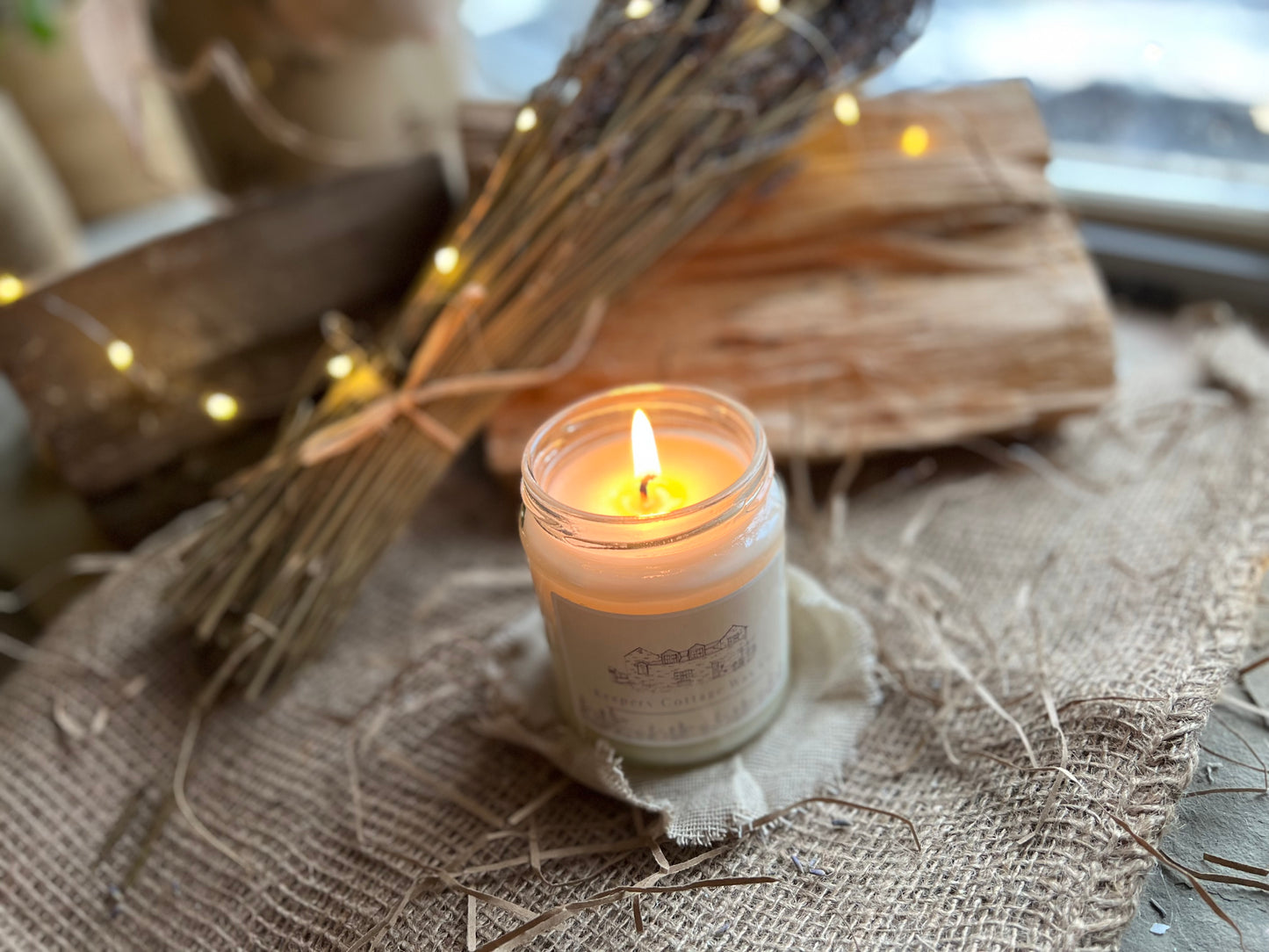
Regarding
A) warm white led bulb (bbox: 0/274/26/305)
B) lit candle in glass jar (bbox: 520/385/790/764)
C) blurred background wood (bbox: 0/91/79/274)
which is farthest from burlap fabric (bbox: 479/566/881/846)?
blurred background wood (bbox: 0/91/79/274)

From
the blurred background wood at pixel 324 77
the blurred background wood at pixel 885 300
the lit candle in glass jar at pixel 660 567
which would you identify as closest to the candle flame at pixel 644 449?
the lit candle in glass jar at pixel 660 567

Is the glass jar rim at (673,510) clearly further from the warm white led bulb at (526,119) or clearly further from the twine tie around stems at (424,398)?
the warm white led bulb at (526,119)

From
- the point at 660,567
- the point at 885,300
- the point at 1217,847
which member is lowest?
the point at 1217,847

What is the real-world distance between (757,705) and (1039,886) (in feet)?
0.59

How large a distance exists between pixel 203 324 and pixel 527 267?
0.36 metres

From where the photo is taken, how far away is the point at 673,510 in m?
0.51

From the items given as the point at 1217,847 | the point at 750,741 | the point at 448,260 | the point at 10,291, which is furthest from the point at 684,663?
the point at 10,291

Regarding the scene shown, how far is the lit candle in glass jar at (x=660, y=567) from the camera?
20.0 inches

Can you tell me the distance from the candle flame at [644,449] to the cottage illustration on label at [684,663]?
10 cm

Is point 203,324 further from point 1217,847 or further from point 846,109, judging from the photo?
point 1217,847

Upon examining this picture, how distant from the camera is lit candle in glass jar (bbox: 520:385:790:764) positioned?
51cm

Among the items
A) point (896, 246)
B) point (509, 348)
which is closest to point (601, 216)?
point (509, 348)

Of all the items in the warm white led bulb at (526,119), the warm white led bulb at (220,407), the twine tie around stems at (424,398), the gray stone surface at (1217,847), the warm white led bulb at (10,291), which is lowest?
the gray stone surface at (1217,847)

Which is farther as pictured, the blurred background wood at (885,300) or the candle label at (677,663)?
the blurred background wood at (885,300)
